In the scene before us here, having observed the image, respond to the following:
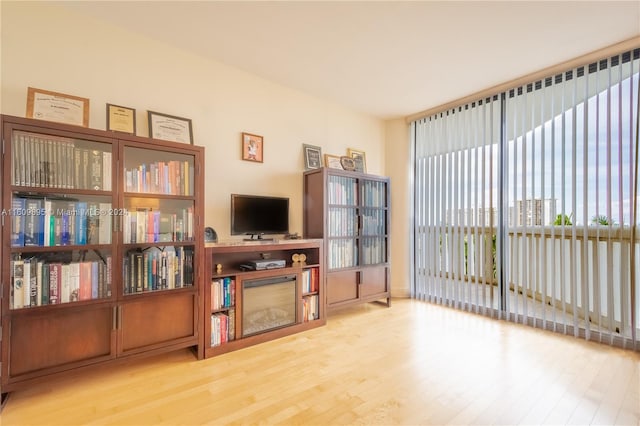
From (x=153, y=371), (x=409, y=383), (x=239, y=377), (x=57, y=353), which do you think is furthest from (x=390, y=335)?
(x=57, y=353)

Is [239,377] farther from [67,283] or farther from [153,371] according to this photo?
[67,283]

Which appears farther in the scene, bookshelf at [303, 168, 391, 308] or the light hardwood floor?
bookshelf at [303, 168, 391, 308]

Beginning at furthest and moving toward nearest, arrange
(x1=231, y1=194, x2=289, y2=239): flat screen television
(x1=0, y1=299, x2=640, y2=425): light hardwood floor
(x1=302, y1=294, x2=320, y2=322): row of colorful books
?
(x1=302, y1=294, x2=320, y2=322): row of colorful books, (x1=231, y1=194, x2=289, y2=239): flat screen television, (x1=0, y1=299, x2=640, y2=425): light hardwood floor

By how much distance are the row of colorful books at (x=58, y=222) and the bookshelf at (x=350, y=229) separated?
1973mm

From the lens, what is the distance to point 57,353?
187 centimetres

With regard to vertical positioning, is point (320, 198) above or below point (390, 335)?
above

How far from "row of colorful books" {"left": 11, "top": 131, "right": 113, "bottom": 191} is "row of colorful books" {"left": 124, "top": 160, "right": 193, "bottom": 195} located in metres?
0.15

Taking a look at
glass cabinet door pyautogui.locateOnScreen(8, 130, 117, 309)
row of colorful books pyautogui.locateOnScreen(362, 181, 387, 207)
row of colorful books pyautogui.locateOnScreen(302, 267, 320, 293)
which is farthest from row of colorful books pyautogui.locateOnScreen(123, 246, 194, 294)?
row of colorful books pyautogui.locateOnScreen(362, 181, 387, 207)

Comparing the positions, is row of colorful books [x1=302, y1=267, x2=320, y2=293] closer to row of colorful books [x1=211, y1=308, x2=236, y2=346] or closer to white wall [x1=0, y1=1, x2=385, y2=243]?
white wall [x1=0, y1=1, x2=385, y2=243]

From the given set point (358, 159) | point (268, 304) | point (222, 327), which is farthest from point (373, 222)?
point (222, 327)

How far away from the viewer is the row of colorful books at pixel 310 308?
9.87 feet

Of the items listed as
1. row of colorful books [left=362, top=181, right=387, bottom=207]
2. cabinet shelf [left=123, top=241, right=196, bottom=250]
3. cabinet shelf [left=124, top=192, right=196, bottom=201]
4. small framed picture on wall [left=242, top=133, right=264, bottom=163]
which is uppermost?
small framed picture on wall [left=242, top=133, right=264, bottom=163]

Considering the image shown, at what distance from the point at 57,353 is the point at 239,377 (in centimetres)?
116

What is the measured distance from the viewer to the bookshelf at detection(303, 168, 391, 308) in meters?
3.35
